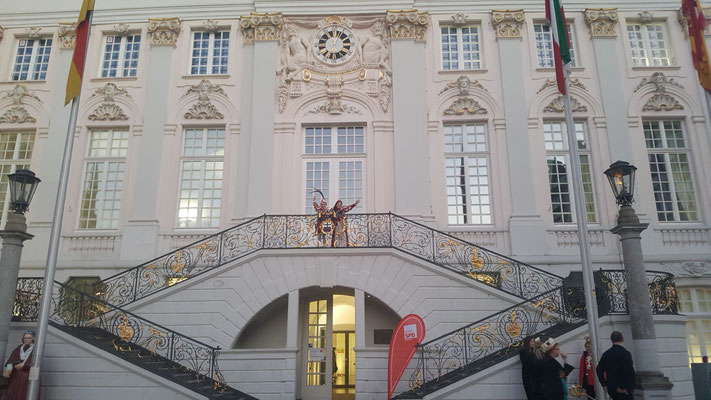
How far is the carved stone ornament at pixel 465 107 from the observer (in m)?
16.8

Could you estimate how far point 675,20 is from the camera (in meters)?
17.4

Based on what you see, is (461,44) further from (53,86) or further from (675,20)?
(53,86)

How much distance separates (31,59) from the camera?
1809 cm

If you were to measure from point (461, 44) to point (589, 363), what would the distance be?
11.1 metres

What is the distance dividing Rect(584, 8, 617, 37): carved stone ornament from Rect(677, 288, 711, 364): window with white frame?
807 centimetres

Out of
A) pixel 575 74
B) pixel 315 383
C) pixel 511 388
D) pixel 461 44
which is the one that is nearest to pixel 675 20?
pixel 575 74

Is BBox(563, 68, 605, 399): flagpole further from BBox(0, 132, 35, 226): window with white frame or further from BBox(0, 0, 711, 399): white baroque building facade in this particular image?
BBox(0, 132, 35, 226): window with white frame

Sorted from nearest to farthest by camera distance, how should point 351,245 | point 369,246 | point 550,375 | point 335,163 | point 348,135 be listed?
point 550,375, point 369,246, point 351,245, point 335,163, point 348,135

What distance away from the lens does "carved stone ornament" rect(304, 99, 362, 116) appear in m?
16.9

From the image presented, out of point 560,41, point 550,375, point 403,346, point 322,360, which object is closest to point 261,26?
point 560,41

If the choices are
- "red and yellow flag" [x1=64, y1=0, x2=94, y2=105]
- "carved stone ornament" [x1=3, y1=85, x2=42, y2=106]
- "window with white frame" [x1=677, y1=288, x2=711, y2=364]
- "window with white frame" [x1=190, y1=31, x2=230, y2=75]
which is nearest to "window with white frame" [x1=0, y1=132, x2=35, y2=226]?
"carved stone ornament" [x1=3, y1=85, x2=42, y2=106]

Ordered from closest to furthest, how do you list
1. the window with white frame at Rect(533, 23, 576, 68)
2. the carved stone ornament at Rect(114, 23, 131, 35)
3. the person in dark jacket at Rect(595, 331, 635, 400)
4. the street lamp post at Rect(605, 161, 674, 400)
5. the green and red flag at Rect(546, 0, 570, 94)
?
1. the person in dark jacket at Rect(595, 331, 635, 400)
2. the street lamp post at Rect(605, 161, 674, 400)
3. the green and red flag at Rect(546, 0, 570, 94)
4. the window with white frame at Rect(533, 23, 576, 68)
5. the carved stone ornament at Rect(114, 23, 131, 35)

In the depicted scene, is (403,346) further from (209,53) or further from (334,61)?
(209,53)

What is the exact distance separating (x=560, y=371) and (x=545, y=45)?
11995 millimetres
